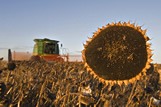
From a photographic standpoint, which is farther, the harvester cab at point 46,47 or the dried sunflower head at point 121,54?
the harvester cab at point 46,47

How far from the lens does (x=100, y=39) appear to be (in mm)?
3146

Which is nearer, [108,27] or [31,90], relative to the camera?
[108,27]

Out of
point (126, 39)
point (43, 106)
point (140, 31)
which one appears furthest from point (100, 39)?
point (43, 106)

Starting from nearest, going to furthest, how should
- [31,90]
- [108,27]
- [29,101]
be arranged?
[108,27] < [29,101] < [31,90]

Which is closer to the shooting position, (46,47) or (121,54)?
(121,54)

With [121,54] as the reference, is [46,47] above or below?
above

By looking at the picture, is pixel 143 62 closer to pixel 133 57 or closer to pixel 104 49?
pixel 133 57

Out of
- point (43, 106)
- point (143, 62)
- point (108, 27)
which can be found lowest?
point (43, 106)

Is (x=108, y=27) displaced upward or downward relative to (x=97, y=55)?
upward

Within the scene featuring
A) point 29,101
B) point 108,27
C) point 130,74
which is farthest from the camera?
point 29,101

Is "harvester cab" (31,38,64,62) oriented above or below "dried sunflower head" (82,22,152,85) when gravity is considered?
above

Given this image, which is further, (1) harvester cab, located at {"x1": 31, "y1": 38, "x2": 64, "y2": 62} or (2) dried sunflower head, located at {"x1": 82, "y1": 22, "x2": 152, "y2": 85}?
(1) harvester cab, located at {"x1": 31, "y1": 38, "x2": 64, "y2": 62}

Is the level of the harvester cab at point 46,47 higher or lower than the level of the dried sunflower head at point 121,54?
higher

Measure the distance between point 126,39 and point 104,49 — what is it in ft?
1.07
